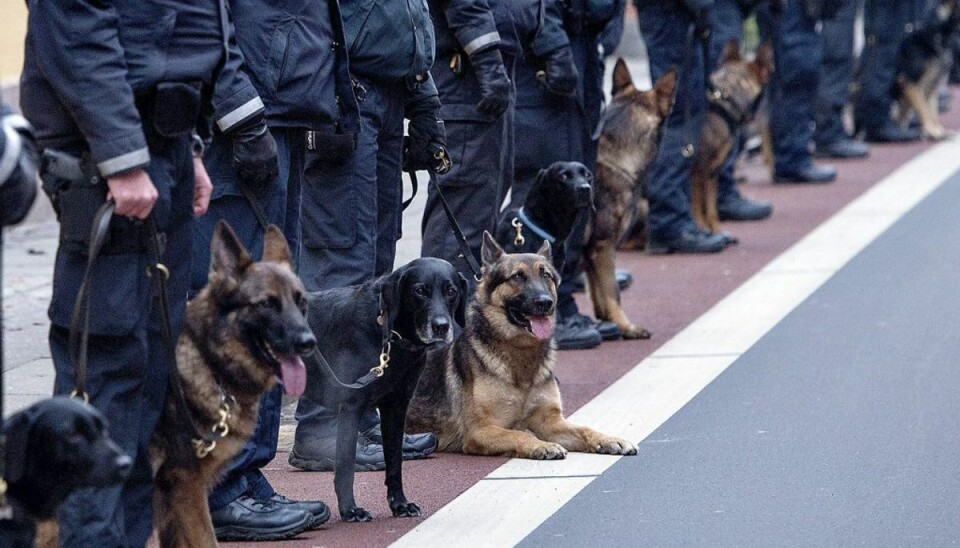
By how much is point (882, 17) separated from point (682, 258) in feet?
22.1

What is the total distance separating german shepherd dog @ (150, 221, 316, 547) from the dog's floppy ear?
107 cm

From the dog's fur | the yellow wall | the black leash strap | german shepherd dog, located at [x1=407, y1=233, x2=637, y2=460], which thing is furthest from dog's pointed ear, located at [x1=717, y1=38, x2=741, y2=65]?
german shepherd dog, located at [x1=407, y1=233, x2=637, y2=460]

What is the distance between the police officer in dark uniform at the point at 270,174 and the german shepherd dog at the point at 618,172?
11.0 ft

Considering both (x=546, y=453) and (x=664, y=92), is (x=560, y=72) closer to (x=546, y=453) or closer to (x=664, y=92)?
(x=664, y=92)

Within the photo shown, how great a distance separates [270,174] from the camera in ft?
17.1

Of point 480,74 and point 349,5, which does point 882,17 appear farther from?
point 349,5

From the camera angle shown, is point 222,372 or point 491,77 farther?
point 491,77

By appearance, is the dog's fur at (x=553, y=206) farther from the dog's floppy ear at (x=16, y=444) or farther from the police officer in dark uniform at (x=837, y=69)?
the police officer in dark uniform at (x=837, y=69)

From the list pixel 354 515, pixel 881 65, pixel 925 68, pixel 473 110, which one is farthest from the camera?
pixel 925 68

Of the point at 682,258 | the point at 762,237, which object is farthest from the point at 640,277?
the point at 762,237

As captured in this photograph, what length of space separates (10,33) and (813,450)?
7.68m

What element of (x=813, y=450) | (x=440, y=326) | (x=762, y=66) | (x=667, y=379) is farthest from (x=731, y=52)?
(x=440, y=326)

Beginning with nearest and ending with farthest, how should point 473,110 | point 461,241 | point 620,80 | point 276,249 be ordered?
1. point 276,249
2. point 461,241
3. point 473,110
4. point 620,80

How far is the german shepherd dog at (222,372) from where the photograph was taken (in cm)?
468
